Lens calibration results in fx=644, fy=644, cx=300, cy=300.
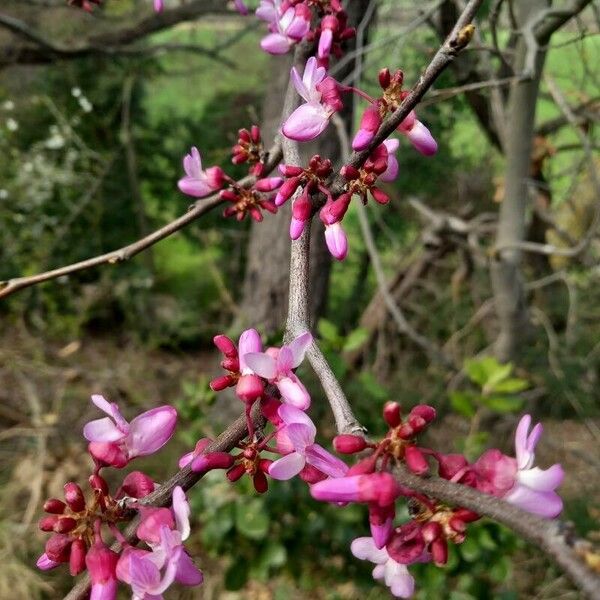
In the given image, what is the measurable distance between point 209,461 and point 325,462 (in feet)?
0.40

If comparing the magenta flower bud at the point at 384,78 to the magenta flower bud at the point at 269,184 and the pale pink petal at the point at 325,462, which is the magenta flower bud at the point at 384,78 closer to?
the magenta flower bud at the point at 269,184

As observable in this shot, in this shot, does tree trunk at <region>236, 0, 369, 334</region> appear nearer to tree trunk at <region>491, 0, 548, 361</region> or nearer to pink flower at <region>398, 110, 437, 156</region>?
tree trunk at <region>491, 0, 548, 361</region>

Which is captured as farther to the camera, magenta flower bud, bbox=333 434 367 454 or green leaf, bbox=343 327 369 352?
green leaf, bbox=343 327 369 352

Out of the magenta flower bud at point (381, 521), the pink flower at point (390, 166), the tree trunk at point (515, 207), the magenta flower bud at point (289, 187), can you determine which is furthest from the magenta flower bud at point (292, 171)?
the tree trunk at point (515, 207)

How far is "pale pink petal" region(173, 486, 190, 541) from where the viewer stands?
65 cm

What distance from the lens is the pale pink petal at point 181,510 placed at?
0.65 meters

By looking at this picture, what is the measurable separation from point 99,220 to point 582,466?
426cm

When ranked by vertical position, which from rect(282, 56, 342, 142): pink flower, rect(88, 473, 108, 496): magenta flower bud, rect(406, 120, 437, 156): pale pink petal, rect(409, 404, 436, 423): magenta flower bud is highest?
rect(282, 56, 342, 142): pink flower

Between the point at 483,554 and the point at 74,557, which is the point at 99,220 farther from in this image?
the point at 74,557

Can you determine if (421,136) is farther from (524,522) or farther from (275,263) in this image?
(275,263)

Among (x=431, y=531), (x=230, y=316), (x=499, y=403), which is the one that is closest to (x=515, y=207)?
(x=499, y=403)

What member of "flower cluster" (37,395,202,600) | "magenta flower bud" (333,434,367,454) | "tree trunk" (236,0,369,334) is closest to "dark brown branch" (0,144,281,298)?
"flower cluster" (37,395,202,600)

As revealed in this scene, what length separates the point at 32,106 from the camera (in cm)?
540

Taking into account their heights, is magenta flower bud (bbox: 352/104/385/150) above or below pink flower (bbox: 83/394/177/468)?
above
